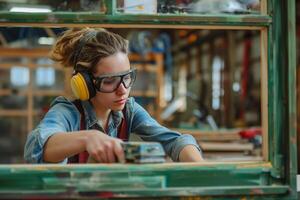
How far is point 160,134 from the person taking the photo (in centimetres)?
201

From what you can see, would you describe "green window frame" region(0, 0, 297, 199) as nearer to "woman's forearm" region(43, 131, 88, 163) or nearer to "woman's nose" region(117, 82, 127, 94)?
"woman's forearm" region(43, 131, 88, 163)

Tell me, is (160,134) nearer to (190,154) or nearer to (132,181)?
(190,154)

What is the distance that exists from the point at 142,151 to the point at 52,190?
0.26 metres

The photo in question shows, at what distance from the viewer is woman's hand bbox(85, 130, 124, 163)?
1435 mm

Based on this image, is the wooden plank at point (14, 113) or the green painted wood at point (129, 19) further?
the wooden plank at point (14, 113)

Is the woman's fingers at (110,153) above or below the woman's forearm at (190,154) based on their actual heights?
above

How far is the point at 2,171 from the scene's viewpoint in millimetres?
1430

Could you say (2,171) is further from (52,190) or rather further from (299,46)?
(299,46)

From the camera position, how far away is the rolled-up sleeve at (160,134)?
190 centimetres

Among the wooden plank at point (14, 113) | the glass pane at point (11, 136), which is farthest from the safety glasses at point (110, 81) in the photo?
the glass pane at point (11, 136)

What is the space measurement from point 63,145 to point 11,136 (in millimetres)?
6500

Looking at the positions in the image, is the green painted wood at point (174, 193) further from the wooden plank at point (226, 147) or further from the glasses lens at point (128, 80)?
the wooden plank at point (226, 147)

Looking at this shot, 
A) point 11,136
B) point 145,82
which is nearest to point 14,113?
point 11,136

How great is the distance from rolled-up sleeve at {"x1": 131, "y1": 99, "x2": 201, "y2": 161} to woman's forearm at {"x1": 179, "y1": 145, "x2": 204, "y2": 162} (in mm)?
21
